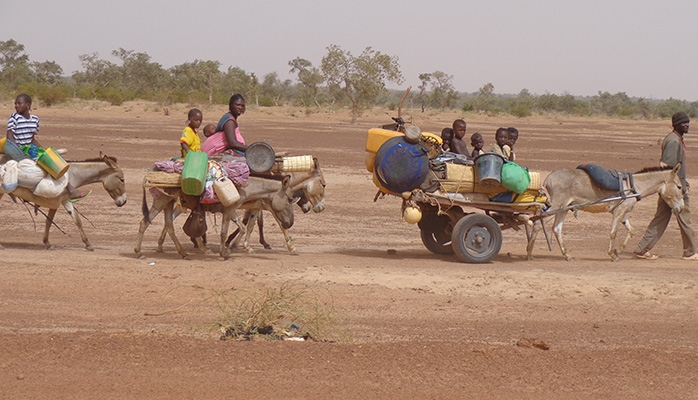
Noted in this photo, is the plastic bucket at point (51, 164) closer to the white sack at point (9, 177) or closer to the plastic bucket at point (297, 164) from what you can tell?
the white sack at point (9, 177)

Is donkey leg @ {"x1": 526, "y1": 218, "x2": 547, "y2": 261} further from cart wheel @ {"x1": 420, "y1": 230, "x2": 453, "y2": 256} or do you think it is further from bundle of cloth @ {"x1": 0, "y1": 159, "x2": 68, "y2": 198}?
bundle of cloth @ {"x1": 0, "y1": 159, "x2": 68, "y2": 198}

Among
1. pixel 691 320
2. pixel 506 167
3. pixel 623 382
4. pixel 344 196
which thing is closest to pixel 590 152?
pixel 344 196

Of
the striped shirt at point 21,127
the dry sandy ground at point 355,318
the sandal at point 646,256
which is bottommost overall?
the sandal at point 646,256

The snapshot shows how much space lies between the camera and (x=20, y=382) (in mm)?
6879

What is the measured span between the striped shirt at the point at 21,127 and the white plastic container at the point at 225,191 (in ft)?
Result: 9.69

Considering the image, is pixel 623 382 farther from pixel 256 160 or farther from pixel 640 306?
pixel 256 160

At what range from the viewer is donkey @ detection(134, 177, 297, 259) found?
12445 millimetres

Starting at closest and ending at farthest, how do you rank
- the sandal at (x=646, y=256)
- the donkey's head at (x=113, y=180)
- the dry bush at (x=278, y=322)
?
1. the dry bush at (x=278, y=322)
2. the donkey's head at (x=113, y=180)
3. the sandal at (x=646, y=256)

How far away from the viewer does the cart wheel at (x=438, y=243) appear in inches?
536

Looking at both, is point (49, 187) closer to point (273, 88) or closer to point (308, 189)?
point (308, 189)

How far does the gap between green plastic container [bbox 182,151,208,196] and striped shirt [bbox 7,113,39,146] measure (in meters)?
2.57

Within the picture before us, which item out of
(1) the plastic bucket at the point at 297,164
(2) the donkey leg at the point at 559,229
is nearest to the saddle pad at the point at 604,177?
(2) the donkey leg at the point at 559,229

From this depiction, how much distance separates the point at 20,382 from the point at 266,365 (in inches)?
74.9

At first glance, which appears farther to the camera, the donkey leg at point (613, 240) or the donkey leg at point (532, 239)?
the donkey leg at point (613, 240)
